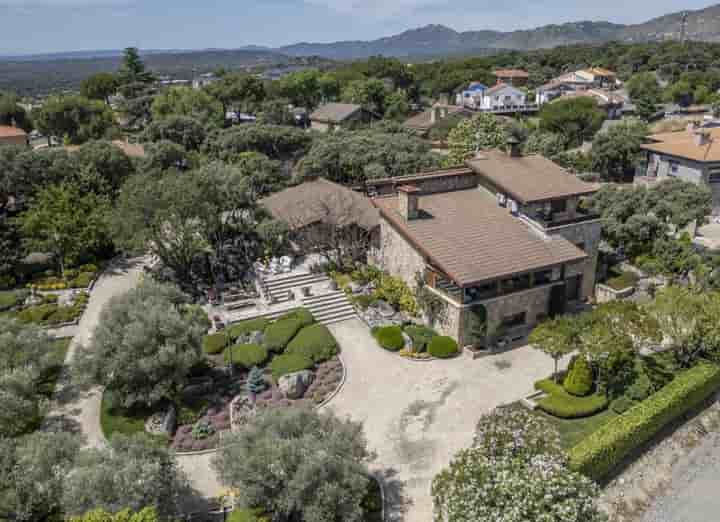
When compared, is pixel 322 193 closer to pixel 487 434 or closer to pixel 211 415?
→ pixel 211 415

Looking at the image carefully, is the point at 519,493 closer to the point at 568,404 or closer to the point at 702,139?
the point at 568,404

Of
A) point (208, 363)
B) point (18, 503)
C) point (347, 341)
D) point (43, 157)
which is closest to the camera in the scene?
point (18, 503)

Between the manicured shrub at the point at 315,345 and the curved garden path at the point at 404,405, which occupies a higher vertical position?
the manicured shrub at the point at 315,345

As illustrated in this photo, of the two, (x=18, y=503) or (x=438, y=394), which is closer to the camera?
(x=18, y=503)

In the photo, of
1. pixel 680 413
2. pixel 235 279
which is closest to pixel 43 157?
pixel 235 279

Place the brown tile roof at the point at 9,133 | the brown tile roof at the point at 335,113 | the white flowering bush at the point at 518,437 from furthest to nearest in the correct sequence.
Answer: the brown tile roof at the point at 335,113 < the brown tile roof at the point at 9,133 < the white flowering bush at the point at 518,437

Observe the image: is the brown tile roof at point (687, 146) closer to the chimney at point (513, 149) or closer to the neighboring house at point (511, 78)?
the chimney at point (513, 149)

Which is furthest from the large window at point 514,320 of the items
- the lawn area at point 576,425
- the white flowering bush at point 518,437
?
the white flowering bush at point 518,437

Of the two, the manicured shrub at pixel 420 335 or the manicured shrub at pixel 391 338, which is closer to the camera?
the manicured shrub at pixel 420 335

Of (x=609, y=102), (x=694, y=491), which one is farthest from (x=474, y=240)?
(x=609, y=102)
